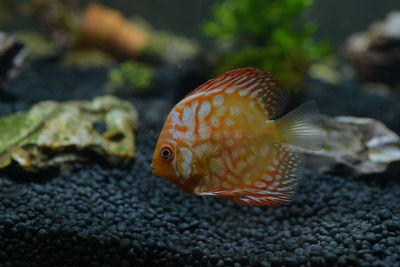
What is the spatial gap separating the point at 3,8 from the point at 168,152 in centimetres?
796

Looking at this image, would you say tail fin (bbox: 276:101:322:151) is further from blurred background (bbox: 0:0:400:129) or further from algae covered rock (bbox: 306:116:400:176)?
blurred background (bbox: 0:0:400:129)

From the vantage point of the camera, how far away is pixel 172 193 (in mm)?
3342

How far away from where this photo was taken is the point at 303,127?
2119 millimetres

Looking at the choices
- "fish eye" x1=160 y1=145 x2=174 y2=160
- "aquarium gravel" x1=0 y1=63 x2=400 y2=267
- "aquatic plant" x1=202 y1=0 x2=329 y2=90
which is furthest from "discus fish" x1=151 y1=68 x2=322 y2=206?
"aquatic plant" x1=202 y1=0 x2=329 y2=90

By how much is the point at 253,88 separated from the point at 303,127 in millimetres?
440

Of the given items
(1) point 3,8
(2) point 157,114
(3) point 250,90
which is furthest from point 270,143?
(1) point 3,8

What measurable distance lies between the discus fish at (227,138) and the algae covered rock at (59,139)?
164cm

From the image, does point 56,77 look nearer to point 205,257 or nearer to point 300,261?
point 205,257

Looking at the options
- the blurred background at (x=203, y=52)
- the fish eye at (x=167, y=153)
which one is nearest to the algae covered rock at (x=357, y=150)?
the blurred background at (x=203, y=52)

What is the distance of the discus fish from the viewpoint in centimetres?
203

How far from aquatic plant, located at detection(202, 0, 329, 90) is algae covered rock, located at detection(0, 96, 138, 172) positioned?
1989 mm

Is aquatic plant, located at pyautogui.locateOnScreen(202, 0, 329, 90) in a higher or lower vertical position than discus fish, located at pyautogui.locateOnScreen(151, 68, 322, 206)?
higher

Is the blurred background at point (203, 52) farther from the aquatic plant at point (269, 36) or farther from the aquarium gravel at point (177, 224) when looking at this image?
the aquarium gravel at point (177, 224)

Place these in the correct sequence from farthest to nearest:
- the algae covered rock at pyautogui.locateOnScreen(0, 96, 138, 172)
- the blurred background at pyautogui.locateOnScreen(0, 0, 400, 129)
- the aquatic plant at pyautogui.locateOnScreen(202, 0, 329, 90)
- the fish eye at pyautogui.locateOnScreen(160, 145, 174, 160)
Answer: the blurred background at pyautogui.locateOnScreen(0, 0, 400, 129) < the aquatic plant at pyautogui.locateOnScreen(202, 0, 329, 90) < the algae covered rock at pyautogui.locateOnScreen(0, 96, 138, 172) < the fish eye at pyautogui.locateOnScreen(160, 145, 174, 160)
